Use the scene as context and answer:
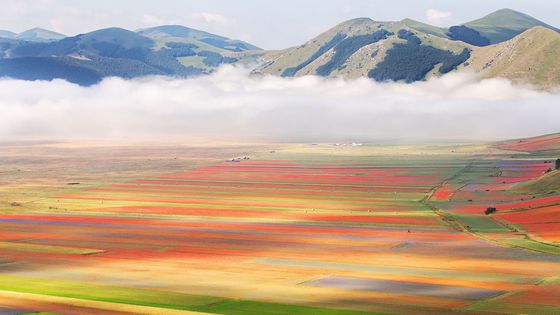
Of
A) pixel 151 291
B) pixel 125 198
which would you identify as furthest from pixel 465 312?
pixel 125 198

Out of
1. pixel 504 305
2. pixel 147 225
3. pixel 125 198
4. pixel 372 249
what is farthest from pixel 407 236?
pixel 125 198

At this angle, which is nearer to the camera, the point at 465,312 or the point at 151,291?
the point at 465,312

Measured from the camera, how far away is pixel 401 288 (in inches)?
3157

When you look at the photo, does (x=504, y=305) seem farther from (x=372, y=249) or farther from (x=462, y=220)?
(x=462, y=220)

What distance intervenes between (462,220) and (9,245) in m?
58.2

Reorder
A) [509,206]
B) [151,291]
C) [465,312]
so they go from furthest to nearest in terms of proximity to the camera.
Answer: [509,206], [151,291], [465,312]

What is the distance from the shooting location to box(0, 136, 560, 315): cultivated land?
7494 centimetres

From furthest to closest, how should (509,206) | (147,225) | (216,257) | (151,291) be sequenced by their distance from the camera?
(509,206) < (147,225) < (216,257) < (151,291)

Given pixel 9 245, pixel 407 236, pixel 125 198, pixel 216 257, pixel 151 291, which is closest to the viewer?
pixel 151 291

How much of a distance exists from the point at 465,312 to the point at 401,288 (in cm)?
1085

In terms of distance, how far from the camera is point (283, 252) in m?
102

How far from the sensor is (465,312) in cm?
6981

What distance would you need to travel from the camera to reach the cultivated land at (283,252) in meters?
74.9

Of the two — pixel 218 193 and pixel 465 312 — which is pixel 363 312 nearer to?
pixel 465 312
